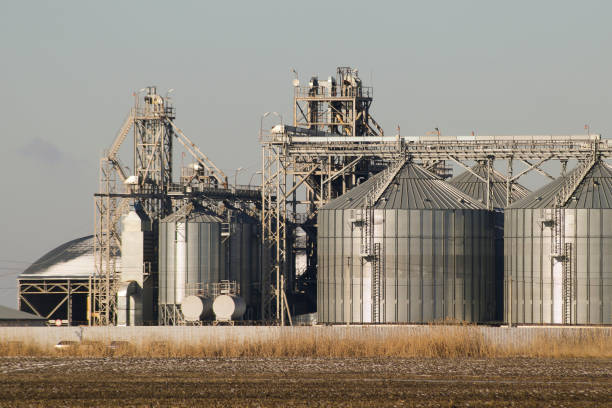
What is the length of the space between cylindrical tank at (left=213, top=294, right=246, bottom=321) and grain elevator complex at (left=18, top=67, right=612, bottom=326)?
0.37 ft

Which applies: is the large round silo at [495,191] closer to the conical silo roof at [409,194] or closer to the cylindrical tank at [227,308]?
the conical silo roof at [409,194]

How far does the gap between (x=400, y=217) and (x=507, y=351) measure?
829 inches

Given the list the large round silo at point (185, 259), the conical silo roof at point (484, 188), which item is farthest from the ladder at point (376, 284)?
the conical silo roof at point (484, 188)

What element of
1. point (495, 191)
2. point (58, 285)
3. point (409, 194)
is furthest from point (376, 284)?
→ point (58, 285)

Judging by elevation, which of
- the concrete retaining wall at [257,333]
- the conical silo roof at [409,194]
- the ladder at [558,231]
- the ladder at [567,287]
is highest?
the conical silo roof at [409,194]

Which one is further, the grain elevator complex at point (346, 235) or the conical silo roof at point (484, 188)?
the conical silo roof at point (484, 188)

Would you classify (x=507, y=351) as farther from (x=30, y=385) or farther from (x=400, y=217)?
(x=30, y=385)

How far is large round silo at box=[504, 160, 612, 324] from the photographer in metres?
98.9

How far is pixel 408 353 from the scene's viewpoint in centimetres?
8456

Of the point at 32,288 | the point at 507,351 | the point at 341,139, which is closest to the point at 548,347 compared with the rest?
the point at 507,351

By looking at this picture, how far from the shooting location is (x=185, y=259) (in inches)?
4382

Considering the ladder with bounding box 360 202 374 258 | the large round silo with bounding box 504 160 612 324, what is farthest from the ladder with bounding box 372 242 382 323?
the large round silo with bounding box 504 160 612 324

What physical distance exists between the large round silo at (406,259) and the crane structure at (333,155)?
5.18 metres

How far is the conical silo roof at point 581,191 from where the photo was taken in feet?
330
